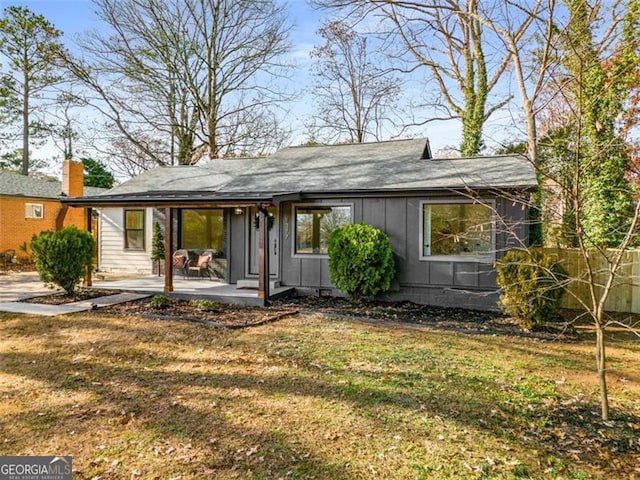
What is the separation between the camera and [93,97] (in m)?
18.3

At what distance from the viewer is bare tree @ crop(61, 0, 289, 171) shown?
1739 cm

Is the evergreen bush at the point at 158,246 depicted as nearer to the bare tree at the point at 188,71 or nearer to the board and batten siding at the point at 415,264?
the board and batten siding at the point at 415,264

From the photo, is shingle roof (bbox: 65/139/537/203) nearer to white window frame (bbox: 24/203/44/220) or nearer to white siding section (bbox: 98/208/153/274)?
white siding section (bbox: 98/208/153/274)

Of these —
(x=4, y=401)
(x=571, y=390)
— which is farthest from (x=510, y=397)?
(x=4, y=401)

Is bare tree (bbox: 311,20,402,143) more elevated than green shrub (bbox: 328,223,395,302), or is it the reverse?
bare tree (bbox: 311,20,402,143)

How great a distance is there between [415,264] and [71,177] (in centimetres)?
1374

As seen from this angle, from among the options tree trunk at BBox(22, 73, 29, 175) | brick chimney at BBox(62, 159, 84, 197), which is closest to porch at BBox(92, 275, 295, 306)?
brick chimney at BBox(62, 159, 84, 197)

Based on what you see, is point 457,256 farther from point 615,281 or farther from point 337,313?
point 615,281

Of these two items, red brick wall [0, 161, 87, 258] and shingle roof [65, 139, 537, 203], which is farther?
red brick wall [0, 161, 87, 258]

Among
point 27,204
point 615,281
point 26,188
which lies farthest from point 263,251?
point 26,188

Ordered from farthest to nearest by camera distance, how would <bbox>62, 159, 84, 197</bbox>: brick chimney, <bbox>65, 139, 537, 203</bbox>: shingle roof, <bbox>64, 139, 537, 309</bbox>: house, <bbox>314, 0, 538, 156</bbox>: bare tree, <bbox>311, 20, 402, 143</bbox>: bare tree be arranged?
<bbox>311, 20, 402, 143</bbox>: bare tree < <bbox>62, 159, 84, 197</bbox>: brick chimney < <bbox>314, 0, 538, 156</bbox>: bare tree < <bbox>65, 139, 537, 203</bbox>: shingle roof < <bbox>64, 139, 537, 309</bbox>: house

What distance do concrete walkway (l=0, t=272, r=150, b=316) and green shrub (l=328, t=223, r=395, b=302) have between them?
175 inches

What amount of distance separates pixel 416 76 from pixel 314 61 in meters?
5.37

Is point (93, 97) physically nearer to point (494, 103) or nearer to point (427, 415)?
point (494, 103)
